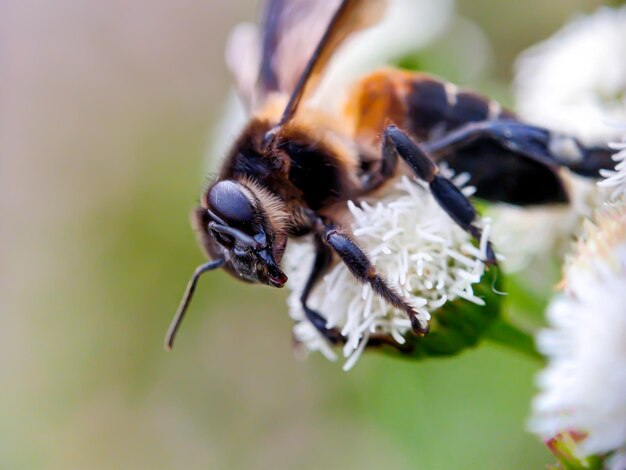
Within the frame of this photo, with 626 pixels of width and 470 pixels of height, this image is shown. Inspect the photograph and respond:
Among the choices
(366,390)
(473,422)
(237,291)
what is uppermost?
(473,422)

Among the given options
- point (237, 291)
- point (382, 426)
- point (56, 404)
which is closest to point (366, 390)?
point (382, 426)

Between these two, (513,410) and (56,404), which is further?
(56,404)

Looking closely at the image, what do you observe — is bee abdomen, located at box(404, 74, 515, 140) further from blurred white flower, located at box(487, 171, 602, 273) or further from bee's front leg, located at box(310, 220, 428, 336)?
bee's front leg, located at box(310, 220, 428, 336)

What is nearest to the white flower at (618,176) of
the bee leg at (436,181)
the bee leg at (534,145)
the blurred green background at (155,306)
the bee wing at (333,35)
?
the bee leg at (534,145)

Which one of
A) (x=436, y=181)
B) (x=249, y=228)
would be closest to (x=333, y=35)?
(x=436, y=181)

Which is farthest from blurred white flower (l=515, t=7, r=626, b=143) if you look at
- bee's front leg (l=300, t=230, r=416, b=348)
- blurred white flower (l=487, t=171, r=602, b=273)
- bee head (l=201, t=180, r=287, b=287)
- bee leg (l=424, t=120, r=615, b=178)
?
bee head (l=201, t=180, r=287, b=287)

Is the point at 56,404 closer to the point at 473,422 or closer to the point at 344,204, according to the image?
the point at 473,422
